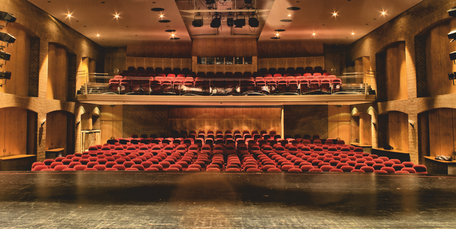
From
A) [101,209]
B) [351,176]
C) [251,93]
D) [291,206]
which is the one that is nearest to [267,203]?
[291,206]

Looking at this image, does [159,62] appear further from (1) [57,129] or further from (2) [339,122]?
(2) [339,122]

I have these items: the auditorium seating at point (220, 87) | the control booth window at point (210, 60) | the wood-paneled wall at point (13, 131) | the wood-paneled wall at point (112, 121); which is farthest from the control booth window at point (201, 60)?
the wood-paneled wall at point (13, 131)

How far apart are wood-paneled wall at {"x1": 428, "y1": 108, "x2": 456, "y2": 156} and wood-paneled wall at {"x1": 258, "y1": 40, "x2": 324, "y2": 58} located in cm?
783

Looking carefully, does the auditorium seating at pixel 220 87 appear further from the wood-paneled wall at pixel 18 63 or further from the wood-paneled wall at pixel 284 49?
the wood-paneled wall at pixel 284 49

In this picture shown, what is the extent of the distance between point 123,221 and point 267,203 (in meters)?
1.12

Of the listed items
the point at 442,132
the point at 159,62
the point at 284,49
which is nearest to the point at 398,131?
the point at 442,132

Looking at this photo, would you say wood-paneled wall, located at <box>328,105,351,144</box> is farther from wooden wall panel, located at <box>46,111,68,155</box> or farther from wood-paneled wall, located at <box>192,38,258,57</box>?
wooden wall panel, located at <box>46,111,68,155</box>

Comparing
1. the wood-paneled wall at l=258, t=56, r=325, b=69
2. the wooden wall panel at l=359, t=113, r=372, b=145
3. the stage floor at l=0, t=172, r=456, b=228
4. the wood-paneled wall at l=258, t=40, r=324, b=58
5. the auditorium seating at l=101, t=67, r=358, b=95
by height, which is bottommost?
the stage floor at l=0, t=172, r=456, b=228

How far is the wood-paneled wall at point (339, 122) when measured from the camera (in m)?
16.0

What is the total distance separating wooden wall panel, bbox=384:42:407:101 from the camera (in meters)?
11.6

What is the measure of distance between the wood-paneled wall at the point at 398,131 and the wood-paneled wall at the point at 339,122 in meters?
3.28

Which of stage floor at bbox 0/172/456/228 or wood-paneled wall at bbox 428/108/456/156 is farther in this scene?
wood-paneled wall at bbox 428/108/456/156

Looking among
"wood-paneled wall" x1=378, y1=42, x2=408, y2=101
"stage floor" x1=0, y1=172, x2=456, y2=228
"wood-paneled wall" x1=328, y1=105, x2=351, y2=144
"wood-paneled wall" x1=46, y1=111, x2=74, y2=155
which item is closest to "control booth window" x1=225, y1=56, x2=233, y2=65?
"wood-paneled wall" x1=328, y1=105, x2=351, y2=144

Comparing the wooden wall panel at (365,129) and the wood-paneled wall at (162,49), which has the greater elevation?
the wood-paneled wall at (162,49)
